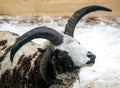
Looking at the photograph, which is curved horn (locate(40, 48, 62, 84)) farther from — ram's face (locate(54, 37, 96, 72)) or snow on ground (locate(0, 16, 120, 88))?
snow on ground (locate(0, 16, 120, 88))

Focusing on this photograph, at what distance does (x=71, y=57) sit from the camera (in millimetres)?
4203

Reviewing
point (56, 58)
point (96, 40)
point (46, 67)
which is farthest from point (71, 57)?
point (96, 40)

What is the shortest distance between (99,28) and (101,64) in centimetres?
162

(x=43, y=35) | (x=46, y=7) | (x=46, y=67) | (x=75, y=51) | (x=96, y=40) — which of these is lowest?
(x=96, y=40)

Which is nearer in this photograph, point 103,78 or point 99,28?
point 103,78

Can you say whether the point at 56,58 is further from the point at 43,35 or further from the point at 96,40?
the point at 96,40

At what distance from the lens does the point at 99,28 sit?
26.0ft

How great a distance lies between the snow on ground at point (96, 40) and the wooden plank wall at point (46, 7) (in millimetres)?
167

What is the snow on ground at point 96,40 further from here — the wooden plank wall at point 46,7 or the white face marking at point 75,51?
the white face marking at point 75,51

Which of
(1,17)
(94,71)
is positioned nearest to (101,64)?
(94,71)

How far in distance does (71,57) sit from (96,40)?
3.33 m

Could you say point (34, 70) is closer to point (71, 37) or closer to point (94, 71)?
point (71, 37)

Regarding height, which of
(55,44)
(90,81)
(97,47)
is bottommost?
(90,81)

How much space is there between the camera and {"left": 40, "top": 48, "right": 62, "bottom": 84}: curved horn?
169 inches
